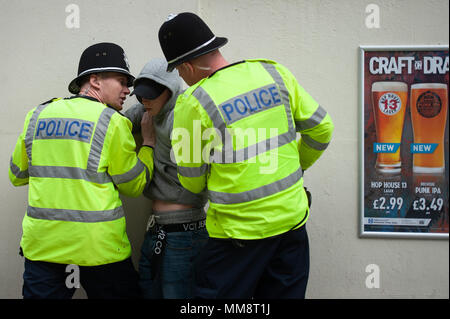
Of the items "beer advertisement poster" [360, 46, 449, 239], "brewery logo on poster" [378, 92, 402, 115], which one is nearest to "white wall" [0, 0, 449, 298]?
"beer advertisement poster" [360, 46, 449, 239]

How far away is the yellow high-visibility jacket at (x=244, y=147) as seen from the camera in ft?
5.84

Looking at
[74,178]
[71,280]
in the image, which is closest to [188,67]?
[74,178]

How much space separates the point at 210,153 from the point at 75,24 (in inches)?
71.2

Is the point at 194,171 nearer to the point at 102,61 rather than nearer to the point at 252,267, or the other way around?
the point at 252,267

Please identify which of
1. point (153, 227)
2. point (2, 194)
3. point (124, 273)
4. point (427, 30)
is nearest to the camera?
point (124, 273)

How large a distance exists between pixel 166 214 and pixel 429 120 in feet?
6.78

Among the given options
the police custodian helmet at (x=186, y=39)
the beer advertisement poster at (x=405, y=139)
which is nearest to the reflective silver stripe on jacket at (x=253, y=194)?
the police custodian helmet at (x=186, y=39)

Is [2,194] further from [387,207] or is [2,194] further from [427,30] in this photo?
[427,30]

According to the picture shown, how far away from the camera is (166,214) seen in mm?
2365

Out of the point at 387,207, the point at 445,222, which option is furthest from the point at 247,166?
the point at 445,222

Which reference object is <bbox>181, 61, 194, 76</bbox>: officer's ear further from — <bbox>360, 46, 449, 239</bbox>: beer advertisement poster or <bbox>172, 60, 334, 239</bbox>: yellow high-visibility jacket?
<bbox>360, 46, 449, 239</bbox>: beer advertisement poster

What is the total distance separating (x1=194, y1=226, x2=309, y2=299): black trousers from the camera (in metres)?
1.83

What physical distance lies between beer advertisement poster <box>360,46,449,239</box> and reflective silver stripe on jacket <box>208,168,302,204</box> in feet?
4.00

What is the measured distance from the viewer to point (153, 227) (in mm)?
2469
